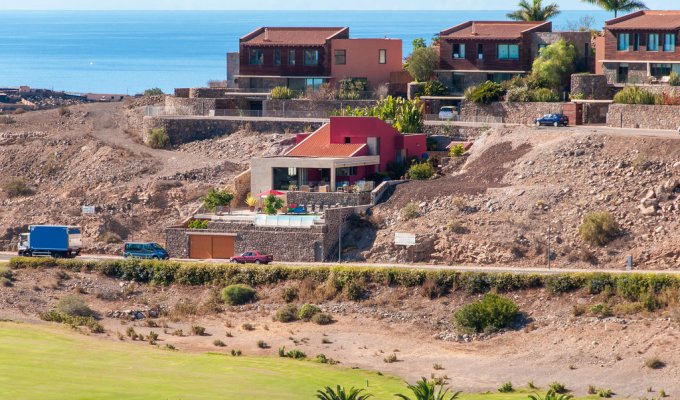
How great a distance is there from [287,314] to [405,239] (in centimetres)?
1023

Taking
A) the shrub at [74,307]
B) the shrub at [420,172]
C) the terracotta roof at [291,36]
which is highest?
the terracotta roof at [291,36]

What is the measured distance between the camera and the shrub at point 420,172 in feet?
309

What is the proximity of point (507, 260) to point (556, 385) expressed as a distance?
1780cm

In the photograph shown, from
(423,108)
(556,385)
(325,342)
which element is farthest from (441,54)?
(556,385)

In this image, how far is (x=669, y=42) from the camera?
10631cm

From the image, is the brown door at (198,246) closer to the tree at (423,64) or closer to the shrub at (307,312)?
the shrub at (307,312)

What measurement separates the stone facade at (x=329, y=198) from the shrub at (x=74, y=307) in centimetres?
1672

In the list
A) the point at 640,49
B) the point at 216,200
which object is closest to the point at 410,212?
the point at 216,200

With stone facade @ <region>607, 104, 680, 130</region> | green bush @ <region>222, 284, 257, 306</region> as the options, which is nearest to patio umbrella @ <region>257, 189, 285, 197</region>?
green bush @ <region>222, 284, 257, 306</region>

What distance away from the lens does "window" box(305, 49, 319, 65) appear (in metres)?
117

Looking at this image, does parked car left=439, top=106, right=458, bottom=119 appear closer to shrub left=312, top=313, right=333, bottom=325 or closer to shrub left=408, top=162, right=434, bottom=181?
shrub left=408, top=162, right=434, bottom=181

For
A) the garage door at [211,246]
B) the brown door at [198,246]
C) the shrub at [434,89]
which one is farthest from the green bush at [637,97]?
the brown door at [198,246]

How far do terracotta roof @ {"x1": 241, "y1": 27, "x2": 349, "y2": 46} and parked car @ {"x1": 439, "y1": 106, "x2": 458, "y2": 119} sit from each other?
14074mm

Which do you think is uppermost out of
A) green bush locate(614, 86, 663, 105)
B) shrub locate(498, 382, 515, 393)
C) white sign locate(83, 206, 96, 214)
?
green bush locate(614, 86, 663, 105)
